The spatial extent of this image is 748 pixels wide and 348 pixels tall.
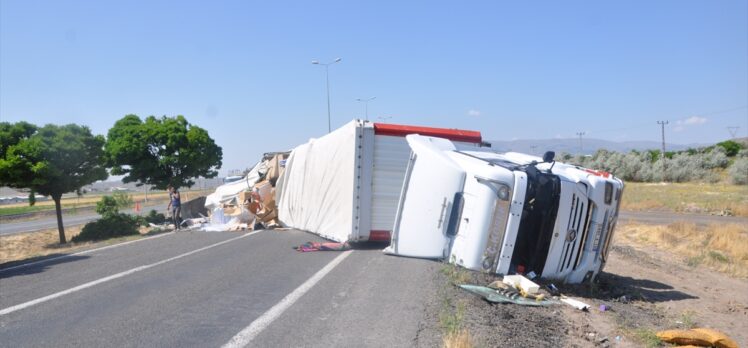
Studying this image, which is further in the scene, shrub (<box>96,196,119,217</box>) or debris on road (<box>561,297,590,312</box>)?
shrub (<box>96,196,119,217</box>)

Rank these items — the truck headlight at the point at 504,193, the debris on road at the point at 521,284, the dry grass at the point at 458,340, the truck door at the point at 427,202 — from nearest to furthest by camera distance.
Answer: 1. the dry grass at the point at 458,340
2. the debris on road at the point at 521,284
3. the truck headlight at the point at 504,193
4. the truck door at the point at 427,202

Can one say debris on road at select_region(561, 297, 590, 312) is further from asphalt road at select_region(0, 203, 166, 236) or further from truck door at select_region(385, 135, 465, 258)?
asphalt road at select_region(0, 203, 166, 236)

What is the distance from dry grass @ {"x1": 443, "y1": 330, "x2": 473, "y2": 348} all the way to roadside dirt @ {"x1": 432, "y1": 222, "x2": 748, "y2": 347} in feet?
0.33

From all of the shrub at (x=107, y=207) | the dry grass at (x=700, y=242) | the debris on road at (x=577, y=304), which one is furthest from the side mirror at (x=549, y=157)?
the shrub at (x=107, y=207)

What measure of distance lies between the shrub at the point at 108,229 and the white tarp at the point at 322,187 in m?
6.75

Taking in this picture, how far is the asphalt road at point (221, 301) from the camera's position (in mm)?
4867

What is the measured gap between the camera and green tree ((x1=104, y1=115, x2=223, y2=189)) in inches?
955

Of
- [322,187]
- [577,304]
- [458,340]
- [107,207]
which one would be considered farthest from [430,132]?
[107,207]

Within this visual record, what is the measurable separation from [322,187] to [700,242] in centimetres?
1230

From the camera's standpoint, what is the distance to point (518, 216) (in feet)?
22.8

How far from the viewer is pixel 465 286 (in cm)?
666

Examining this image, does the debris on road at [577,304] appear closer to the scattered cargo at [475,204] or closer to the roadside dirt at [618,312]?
the roadside dirt at [618,312]

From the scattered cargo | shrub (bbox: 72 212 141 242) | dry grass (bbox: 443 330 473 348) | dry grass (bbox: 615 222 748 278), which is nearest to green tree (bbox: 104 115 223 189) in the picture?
shrub (bbox: 72 212 141 242)

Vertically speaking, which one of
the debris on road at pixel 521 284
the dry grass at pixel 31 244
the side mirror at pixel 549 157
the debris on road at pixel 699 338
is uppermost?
the side mirror at pixel 549 157
